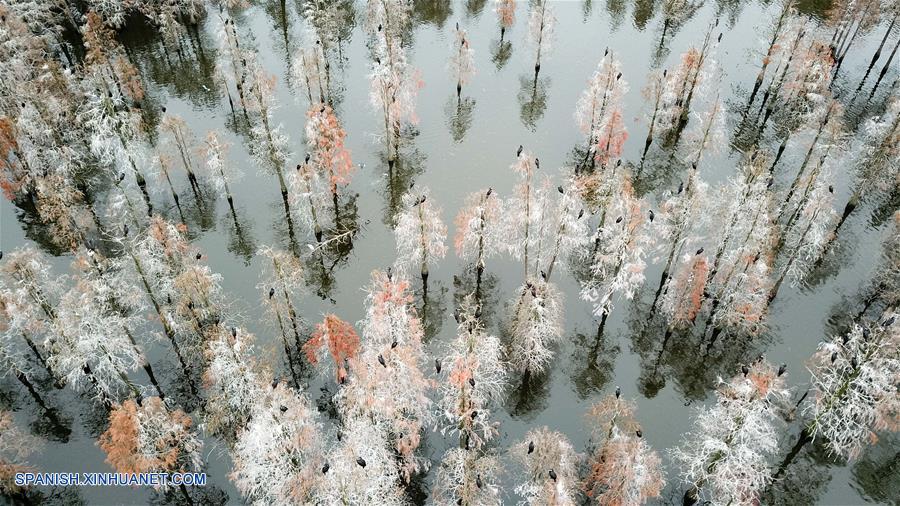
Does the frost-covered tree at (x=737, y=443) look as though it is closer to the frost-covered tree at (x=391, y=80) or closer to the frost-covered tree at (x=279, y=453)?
the frost-covered tree at (x=279, y=453)

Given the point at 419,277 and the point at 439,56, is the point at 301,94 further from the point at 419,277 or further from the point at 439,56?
the point at 419,277

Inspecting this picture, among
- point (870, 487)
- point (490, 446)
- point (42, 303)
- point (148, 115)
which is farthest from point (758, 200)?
point (148, 115)

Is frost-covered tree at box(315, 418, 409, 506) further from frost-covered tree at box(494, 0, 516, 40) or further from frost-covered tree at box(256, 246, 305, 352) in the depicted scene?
frost-covered tree at box(494, 0, 516, 40)

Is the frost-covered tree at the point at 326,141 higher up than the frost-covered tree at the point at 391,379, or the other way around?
the frost-covered tree at the point at 326,141

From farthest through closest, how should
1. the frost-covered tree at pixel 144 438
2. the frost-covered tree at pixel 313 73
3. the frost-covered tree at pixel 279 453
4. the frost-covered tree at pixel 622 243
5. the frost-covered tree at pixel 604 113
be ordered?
1. the frost-covered tree at pixel 313 73
2. the frost-covered tree at pixel 604 113
3. the frost-covered tree at pixel 622 243
4. the frost-covered tree at pixel 144 438
5. the frost-covered tree at pixel 279 453

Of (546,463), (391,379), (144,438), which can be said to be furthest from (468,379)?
(144,438)

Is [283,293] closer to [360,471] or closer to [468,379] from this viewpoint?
[468,379]

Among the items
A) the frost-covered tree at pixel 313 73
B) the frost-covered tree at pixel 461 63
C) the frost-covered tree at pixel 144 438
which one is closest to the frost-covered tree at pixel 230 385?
the frost-covered tree at pixel 144 438
